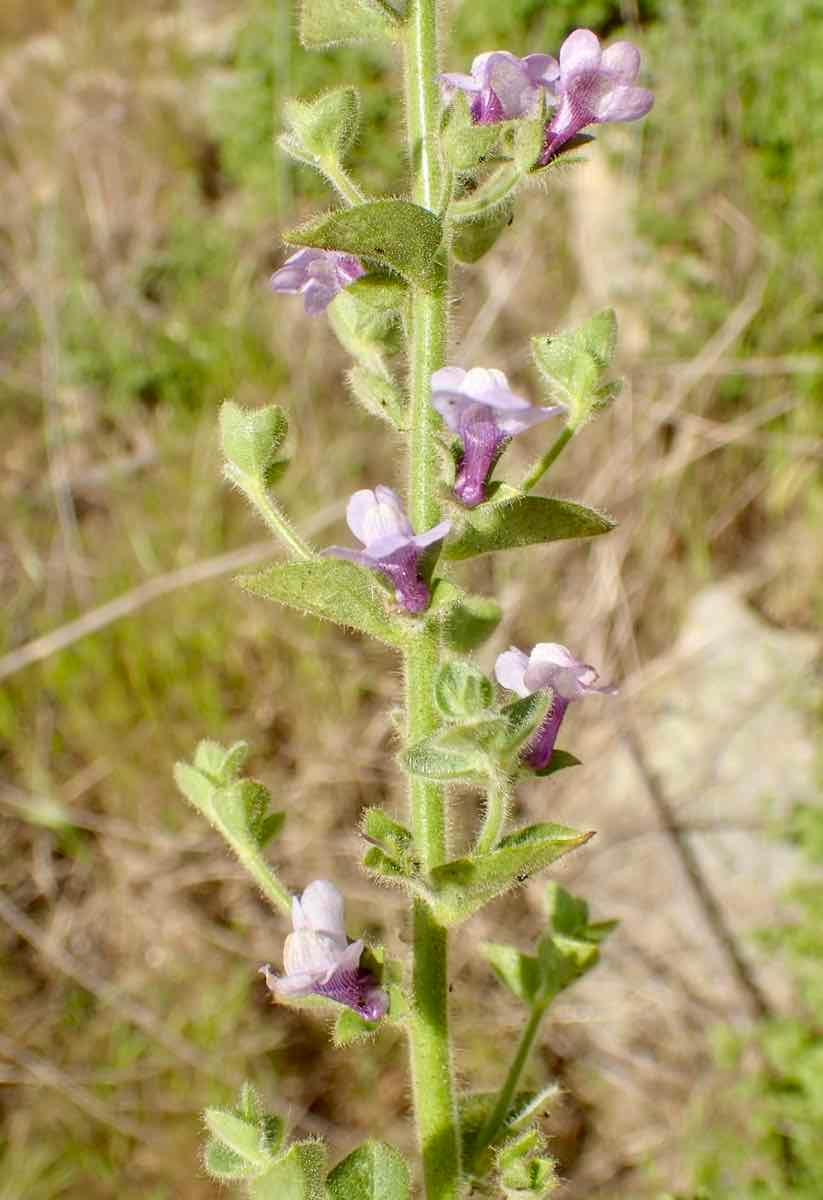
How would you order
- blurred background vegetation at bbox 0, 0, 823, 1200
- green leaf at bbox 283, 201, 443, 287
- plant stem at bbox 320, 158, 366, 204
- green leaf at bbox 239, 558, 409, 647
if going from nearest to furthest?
green leaf at bbox 283, 201, 443, 287, green leaf at bbox 239, 558, 409, 647, plant stem at bbox 320, 158, 366, 204, blurred background vegetation at bbox 0, 0, 823, 1200

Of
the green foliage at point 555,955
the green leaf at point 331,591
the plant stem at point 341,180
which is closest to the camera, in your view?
the green leaf at point 331,591

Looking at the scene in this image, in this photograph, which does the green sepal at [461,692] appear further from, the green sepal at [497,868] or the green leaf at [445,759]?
the green sepal at [497,868]

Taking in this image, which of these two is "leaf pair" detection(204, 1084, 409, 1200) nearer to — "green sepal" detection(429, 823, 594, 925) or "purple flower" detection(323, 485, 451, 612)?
"green sepal" detection(429, 823, 594, 925)

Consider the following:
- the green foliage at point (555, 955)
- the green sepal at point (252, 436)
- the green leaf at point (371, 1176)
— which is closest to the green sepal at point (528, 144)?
the green sepal at point (252, 436)

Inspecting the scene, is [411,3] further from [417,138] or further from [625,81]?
[625,81]

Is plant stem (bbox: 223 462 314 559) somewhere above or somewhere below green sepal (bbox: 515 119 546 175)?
below

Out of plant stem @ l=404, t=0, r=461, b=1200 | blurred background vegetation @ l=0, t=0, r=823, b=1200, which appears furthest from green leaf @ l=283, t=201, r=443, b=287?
blurred background vegetation @ l=0, t=0, r=823, b=1200
